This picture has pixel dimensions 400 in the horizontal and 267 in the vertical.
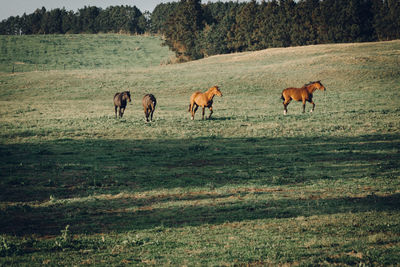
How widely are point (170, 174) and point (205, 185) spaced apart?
6.93 feet

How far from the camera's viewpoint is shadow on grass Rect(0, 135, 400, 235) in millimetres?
10391

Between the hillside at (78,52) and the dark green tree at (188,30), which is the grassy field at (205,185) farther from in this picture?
the dark green tree at (188,30)

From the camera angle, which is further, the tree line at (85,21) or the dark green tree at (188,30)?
the tree line at (85,21)

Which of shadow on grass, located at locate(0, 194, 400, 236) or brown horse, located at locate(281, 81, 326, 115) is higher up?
brown horse, located at locate(281, 81, 326, 115)

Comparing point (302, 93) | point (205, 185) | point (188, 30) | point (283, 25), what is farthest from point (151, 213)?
point (188, 30)

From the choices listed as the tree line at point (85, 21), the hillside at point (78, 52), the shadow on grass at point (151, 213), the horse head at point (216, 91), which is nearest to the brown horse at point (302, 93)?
the horse head at point (216, 91)

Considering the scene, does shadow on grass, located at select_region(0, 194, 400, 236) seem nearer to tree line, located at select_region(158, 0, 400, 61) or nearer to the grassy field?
the grassy field

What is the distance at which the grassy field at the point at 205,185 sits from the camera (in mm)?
7996

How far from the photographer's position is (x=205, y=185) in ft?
44.2

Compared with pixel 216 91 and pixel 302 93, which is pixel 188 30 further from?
pixel 216 91

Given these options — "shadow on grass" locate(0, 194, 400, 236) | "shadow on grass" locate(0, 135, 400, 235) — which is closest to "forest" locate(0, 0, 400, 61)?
"shadow on grass" locate(0, 135, 400, 235)

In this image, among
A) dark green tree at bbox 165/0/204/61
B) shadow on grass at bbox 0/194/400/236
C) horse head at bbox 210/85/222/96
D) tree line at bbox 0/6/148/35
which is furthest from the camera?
tree line at bbox 0/6/148/35

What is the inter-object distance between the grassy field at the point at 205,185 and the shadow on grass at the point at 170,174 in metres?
0.06

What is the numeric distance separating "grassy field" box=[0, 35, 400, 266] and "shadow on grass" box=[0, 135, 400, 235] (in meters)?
0.06
